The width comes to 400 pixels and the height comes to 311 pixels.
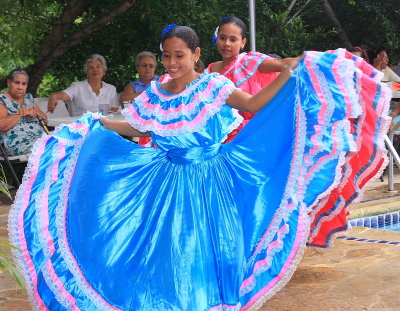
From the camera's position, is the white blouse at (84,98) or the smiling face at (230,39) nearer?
the smiling face at (230,39)

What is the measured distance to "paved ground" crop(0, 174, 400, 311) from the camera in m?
3.27

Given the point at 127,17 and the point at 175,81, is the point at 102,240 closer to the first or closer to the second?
the point at 175,81

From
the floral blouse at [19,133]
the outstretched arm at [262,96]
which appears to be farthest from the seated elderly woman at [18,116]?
the outstretched arm at [262,96]

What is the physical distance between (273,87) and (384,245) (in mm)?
1869

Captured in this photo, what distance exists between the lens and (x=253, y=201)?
290cm

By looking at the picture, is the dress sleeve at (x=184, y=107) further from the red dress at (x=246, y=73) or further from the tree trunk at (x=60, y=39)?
the tree trunk at (x=60, y=39)

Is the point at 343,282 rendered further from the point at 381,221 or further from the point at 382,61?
the point at 382,61

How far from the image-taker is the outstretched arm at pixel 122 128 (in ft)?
10.5

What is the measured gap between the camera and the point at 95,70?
21.9ft

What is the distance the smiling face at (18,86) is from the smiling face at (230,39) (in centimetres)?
263

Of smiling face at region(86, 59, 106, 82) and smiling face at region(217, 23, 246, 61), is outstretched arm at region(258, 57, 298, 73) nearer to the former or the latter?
smiling face at region(217, 23, 246, 61)

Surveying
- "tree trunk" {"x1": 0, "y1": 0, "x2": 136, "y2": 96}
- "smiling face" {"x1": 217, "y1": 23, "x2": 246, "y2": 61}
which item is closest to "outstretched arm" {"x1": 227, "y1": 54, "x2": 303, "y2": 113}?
"smiling face" {"x1": 217, "y1": 23, "x2": 246, "y2": 61}

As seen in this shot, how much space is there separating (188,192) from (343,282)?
43.7 inches

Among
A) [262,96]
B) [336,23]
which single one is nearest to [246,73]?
[262,96]
